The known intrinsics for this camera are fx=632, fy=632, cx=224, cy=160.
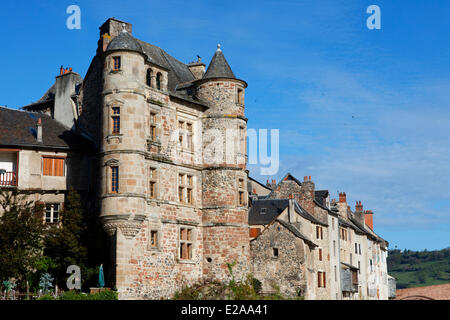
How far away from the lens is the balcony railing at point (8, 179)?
3462 centimetres

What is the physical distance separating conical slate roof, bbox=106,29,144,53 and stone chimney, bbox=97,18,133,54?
7.77 ft

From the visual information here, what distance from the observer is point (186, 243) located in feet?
124

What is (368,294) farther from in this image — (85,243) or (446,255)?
(446,255)

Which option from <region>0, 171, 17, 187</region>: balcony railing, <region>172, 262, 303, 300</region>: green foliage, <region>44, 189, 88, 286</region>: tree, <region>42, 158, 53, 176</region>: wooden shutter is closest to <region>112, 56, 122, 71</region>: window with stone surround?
<region>42, 158, 53, 176</region>: wooden shutter

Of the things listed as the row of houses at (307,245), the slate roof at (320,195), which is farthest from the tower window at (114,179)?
the slate roof at (320,195)

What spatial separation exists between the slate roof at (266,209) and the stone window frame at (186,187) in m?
9.32

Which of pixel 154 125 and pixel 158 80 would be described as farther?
pixel 158 80

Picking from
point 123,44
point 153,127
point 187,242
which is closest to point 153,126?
point 153,127

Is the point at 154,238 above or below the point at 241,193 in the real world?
below

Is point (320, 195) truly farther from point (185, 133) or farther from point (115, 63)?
point (115, 63)

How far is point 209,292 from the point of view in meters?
37.2

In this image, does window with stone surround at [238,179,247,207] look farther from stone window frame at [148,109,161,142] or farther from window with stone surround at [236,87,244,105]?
stone window frame at [148,109,161,142]

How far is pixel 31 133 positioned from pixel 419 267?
129 meters
